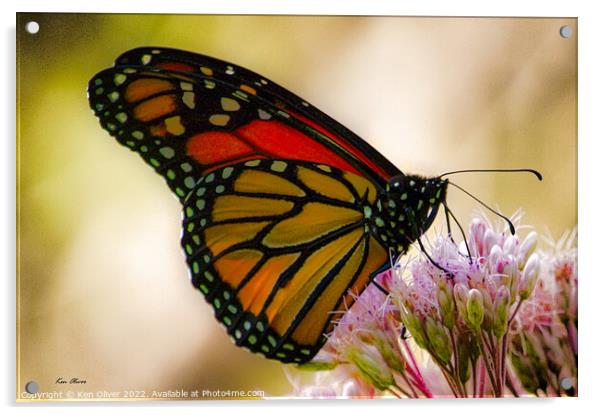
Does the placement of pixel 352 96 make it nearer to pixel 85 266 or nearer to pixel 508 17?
pixel 508 17

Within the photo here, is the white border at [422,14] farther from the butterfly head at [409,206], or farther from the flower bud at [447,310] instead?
the butterfly head at [409,206]

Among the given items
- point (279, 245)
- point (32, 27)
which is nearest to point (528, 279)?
point (279, 245)

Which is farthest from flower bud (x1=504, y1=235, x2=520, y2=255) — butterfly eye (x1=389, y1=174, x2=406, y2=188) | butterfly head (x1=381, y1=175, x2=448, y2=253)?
butterfly eye (x1=389, y1=174, x2=406, y2=188)

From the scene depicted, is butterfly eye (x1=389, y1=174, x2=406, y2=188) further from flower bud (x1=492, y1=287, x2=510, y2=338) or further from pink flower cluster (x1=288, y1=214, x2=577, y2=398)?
→ flower bud (x1=492, y1=287, x2=510, y2=338)

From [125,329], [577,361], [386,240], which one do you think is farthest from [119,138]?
[577,361]

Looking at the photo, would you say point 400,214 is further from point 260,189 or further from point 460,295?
point 260,189

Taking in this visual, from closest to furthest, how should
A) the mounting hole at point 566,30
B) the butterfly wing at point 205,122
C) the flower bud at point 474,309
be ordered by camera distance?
the flower bud at point 474,309
the butterfly wing at point 205,122
the mounting hole at point 566,30

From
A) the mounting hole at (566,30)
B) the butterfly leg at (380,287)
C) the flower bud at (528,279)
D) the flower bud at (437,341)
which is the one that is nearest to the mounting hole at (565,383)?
the flower bud at (528,279)
